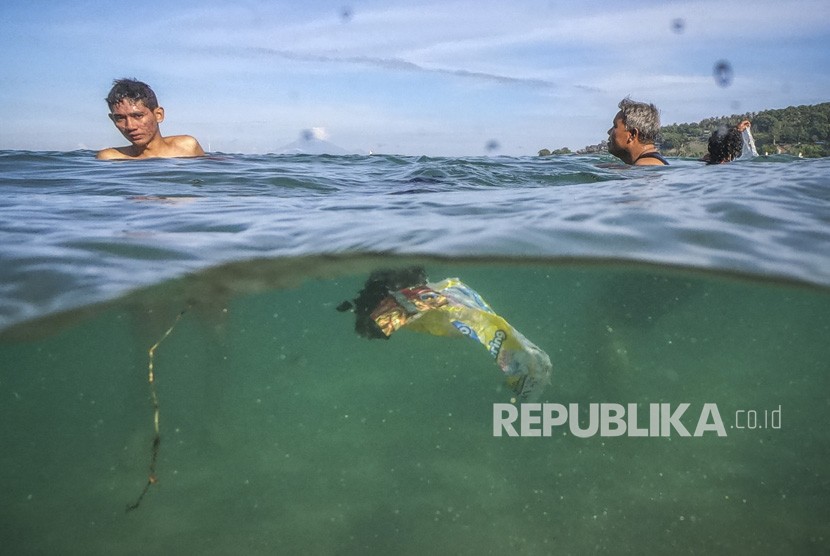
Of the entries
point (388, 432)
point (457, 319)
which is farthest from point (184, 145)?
point (457, 319)

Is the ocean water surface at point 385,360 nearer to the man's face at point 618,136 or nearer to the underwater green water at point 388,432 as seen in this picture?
the underwater green water at point 388,432

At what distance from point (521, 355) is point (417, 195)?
3.99 metres

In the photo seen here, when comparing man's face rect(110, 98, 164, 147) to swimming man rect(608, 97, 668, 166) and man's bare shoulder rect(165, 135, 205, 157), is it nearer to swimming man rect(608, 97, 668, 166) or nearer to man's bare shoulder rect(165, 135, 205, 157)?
man's bare shoulder rect(165, 135, 205, 157)

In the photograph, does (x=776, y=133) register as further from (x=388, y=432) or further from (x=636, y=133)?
(x=388, y=432)

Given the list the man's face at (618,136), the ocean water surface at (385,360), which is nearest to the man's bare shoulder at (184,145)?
the ocean water surface at (385,360)

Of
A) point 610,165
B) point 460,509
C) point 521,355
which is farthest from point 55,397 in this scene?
point 610,165

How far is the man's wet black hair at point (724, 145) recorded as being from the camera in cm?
1118

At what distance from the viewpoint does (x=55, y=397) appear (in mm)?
10016

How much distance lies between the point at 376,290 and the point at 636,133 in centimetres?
590

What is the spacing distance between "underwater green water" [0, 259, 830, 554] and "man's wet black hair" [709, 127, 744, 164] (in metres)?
3.44

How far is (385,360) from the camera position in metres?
9.85

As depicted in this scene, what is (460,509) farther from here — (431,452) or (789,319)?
(789,319)

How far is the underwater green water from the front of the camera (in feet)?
19.8

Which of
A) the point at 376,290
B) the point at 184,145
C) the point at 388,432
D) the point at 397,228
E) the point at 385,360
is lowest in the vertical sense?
the point at 388,432
